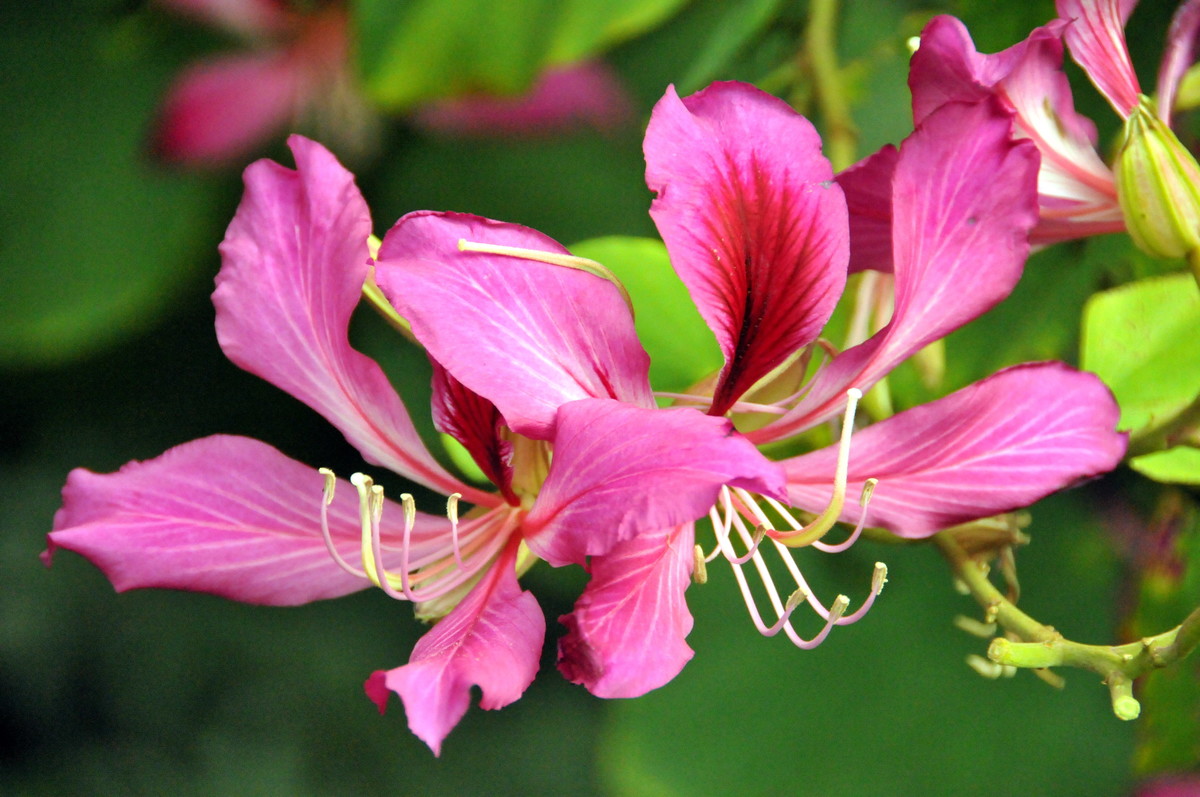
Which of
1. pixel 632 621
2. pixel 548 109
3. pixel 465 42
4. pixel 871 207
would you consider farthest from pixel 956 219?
pixel 548 109

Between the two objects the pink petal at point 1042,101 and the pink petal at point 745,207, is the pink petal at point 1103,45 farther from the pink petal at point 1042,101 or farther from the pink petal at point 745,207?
the pink petal at point 745,207

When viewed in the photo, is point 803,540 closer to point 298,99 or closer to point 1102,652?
point 1102,652

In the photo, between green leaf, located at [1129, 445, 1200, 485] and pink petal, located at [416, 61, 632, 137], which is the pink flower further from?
pink petal, located at [416, 61, 632, 137]

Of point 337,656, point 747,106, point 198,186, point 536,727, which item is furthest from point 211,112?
point 747,106

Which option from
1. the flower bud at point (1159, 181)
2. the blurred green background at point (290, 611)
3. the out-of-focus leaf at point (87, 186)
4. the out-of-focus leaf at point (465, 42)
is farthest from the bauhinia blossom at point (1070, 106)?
the out-of-focus leaf at point (87, 186)

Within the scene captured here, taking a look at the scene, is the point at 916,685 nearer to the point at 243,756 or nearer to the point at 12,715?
the point at 243,756
